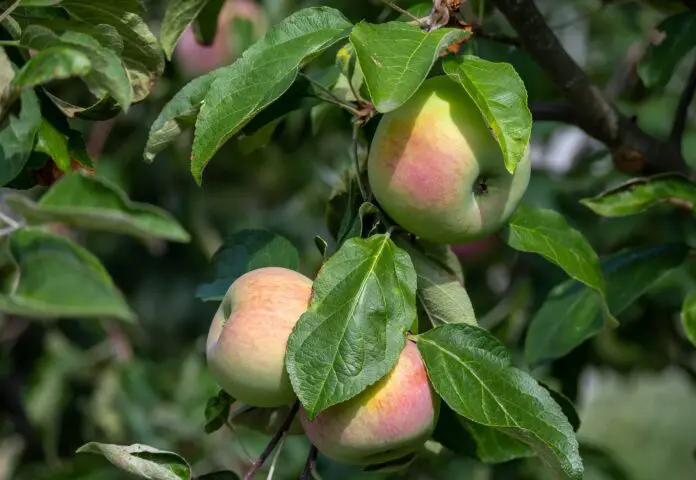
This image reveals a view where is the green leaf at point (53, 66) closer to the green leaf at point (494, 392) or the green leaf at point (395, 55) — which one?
the green leaf at point (395, 55)

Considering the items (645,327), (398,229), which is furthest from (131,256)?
(398,229)

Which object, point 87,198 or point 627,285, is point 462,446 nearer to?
point 627,285

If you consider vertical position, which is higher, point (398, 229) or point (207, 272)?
point (398, 229)

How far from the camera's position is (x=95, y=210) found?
2.51 ft

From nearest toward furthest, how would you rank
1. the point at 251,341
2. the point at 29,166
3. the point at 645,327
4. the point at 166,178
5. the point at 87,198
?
1. the point at 87,198
2. the point at 251,341
3. the point at 29,166
4. the point at 645,327
5. the point at 166,178

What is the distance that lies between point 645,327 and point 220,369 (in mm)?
1161

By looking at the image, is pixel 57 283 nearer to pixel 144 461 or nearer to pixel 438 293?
pixel 144 461

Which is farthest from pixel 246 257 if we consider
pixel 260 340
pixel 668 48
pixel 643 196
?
pixel 668 48

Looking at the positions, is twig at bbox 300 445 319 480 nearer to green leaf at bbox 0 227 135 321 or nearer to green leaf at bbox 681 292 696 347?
green leaf at bbox 0 227 135 321

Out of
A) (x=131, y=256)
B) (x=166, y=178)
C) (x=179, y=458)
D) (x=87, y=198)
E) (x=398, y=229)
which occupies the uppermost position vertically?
(x=87, y=198)

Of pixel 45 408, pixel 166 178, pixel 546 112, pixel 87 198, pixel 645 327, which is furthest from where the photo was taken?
pixel 166 178

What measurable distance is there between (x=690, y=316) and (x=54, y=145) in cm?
71

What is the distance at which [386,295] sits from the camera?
900 mm

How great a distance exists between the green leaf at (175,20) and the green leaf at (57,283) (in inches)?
13.4
